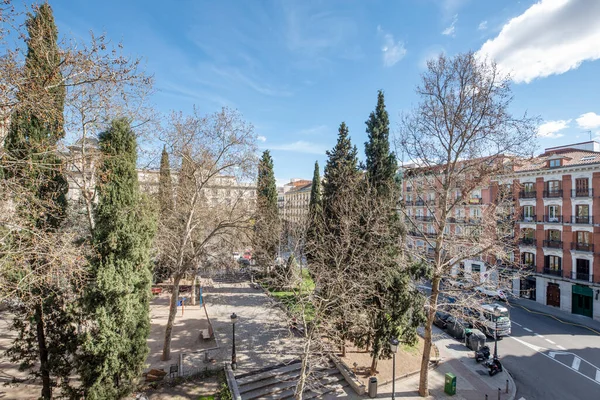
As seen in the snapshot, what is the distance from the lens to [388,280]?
13422 millimetres

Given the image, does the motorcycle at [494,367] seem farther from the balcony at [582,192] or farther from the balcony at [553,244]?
the balcony at [582,192]

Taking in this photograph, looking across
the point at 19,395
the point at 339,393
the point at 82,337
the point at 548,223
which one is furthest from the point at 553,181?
the point at 19,395

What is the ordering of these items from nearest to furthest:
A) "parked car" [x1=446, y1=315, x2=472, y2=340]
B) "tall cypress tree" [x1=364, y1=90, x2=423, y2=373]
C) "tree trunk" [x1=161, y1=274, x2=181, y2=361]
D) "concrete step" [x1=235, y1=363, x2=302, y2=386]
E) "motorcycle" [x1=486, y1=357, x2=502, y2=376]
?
"concrete step" [x1=235, y1=363, x2=302, y2=386] → "tall cypress tree" [x1=364, y1=90, x2=423, y2=373] → "tree trunk" [x1=161, y1=274, x2=181, y2=361] → "motorcycle" [x1=486, y1=357, x2=502, y2=376] → "parked car" [x1=446, y1=315, x2=472, y2=340]

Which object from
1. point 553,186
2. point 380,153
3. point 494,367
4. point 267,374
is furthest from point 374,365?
point 553,186

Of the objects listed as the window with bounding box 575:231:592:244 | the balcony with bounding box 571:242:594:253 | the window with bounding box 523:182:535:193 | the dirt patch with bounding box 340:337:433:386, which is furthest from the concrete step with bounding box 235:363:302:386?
the window with bounding box 523:182:535:193

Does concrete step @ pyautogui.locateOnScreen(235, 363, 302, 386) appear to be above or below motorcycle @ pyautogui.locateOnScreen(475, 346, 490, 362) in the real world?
above

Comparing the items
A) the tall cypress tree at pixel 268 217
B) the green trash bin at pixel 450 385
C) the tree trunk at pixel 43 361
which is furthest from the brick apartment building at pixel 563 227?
the tree trunk at pixel 43 361

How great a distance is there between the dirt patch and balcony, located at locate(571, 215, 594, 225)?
19.2m

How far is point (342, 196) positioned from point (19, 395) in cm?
1649

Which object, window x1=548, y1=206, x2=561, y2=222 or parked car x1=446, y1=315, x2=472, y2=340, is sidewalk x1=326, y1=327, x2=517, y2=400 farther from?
window x1=548, y1=206, x2=561, y2=222

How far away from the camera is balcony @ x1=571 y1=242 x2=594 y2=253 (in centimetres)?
2353

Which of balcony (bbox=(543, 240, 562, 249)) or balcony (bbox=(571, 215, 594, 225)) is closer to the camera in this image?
balcony (bbox=(571, 215, 594, 225))

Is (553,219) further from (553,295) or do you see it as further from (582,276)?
(553,295)

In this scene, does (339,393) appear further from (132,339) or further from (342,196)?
(342,196)
